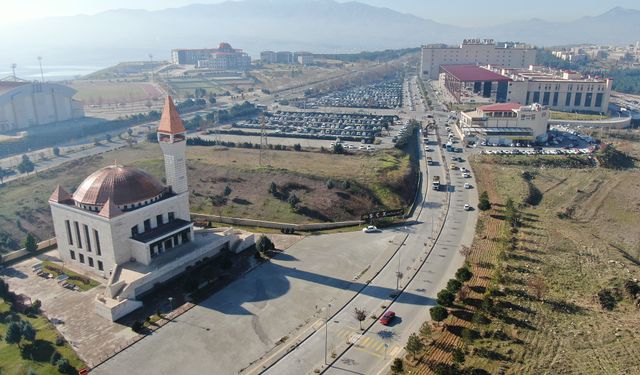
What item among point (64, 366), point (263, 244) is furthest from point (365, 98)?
point (64, 366)

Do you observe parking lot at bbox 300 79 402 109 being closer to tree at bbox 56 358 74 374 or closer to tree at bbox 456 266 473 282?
tree at bbox 456 266 473 282

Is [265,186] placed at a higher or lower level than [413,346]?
higher

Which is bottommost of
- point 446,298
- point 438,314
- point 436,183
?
point 446,298

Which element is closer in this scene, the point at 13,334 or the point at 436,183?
the point at 13,334

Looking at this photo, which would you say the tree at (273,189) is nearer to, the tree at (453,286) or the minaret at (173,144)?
the minaret at (173,144)

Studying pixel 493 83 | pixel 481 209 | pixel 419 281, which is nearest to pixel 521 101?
pixel 493 83

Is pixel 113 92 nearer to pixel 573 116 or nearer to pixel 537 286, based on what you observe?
pixel 573 116

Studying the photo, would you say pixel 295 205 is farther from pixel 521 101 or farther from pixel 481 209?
pixel 521 101
